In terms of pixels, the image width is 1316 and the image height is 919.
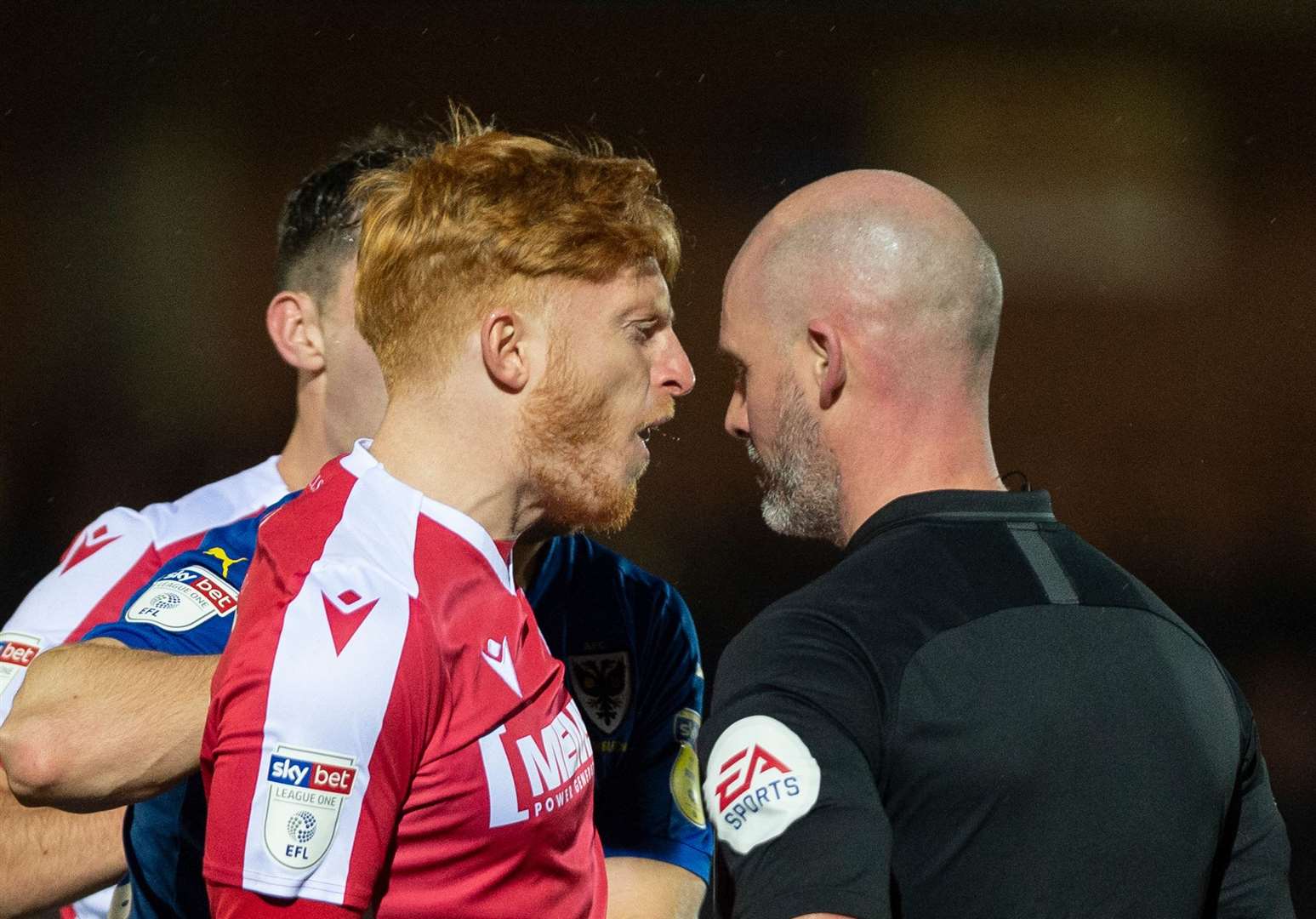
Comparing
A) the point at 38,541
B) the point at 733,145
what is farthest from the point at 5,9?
the point at 733,145

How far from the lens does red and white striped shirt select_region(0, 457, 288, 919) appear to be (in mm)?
1906

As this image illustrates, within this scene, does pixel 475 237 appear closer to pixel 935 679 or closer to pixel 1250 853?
pixel 935 679

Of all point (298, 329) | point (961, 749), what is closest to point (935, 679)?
point (961, 749)

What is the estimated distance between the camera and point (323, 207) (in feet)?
6.93

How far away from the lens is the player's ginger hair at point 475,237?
145cm

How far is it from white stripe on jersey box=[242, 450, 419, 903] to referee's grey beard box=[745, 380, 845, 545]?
1.68ft

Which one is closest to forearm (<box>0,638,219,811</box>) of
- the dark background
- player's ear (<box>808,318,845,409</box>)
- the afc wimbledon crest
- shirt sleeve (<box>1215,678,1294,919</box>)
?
the afc wimbledon crest

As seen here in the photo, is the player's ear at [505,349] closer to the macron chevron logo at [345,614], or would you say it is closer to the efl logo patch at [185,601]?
the macron chevron logo at [345,614]

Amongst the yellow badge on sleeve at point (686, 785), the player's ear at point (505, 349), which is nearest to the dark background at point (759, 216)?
the yellow badge on sleeve at point (686, 785)

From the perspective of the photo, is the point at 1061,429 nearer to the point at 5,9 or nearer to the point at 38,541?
the point at 38,541

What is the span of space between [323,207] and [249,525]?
1.84ft

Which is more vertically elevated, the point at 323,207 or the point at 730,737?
the point at 323,207

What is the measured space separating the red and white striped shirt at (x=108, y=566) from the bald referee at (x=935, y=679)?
0.83 m

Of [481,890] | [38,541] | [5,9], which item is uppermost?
[5,9]
